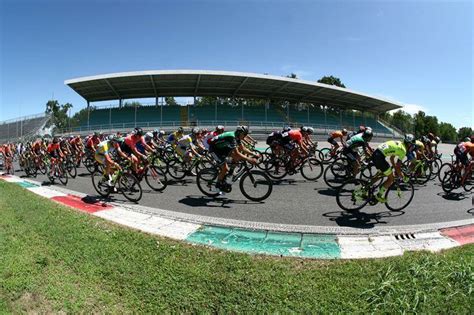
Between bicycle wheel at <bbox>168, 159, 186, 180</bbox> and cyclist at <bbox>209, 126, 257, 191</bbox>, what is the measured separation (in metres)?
3.34

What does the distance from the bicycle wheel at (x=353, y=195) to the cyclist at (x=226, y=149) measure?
2334 millimetres

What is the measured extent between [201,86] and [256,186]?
94.0 ft

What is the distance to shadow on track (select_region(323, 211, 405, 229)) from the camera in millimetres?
6068

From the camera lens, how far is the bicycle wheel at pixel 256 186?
25.3 ft

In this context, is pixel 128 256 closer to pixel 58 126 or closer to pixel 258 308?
pixel 258 308

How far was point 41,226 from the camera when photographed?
5.85 meters

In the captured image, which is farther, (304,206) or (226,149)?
(226,149)

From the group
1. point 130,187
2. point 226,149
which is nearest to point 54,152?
point 130,187

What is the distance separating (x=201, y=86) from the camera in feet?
113

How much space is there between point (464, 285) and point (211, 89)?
34.2 metres

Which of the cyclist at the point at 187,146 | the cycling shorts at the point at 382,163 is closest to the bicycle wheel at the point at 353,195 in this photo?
the cycling shorts at the point at 382,163

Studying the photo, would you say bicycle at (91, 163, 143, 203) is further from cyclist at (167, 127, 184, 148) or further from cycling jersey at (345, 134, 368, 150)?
cycling jersey at (345, 134, 368, 150)

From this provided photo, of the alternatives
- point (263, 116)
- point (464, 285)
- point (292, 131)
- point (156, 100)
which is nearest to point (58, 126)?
point (156, 100)

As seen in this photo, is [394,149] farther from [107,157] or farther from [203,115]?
[203,115]
